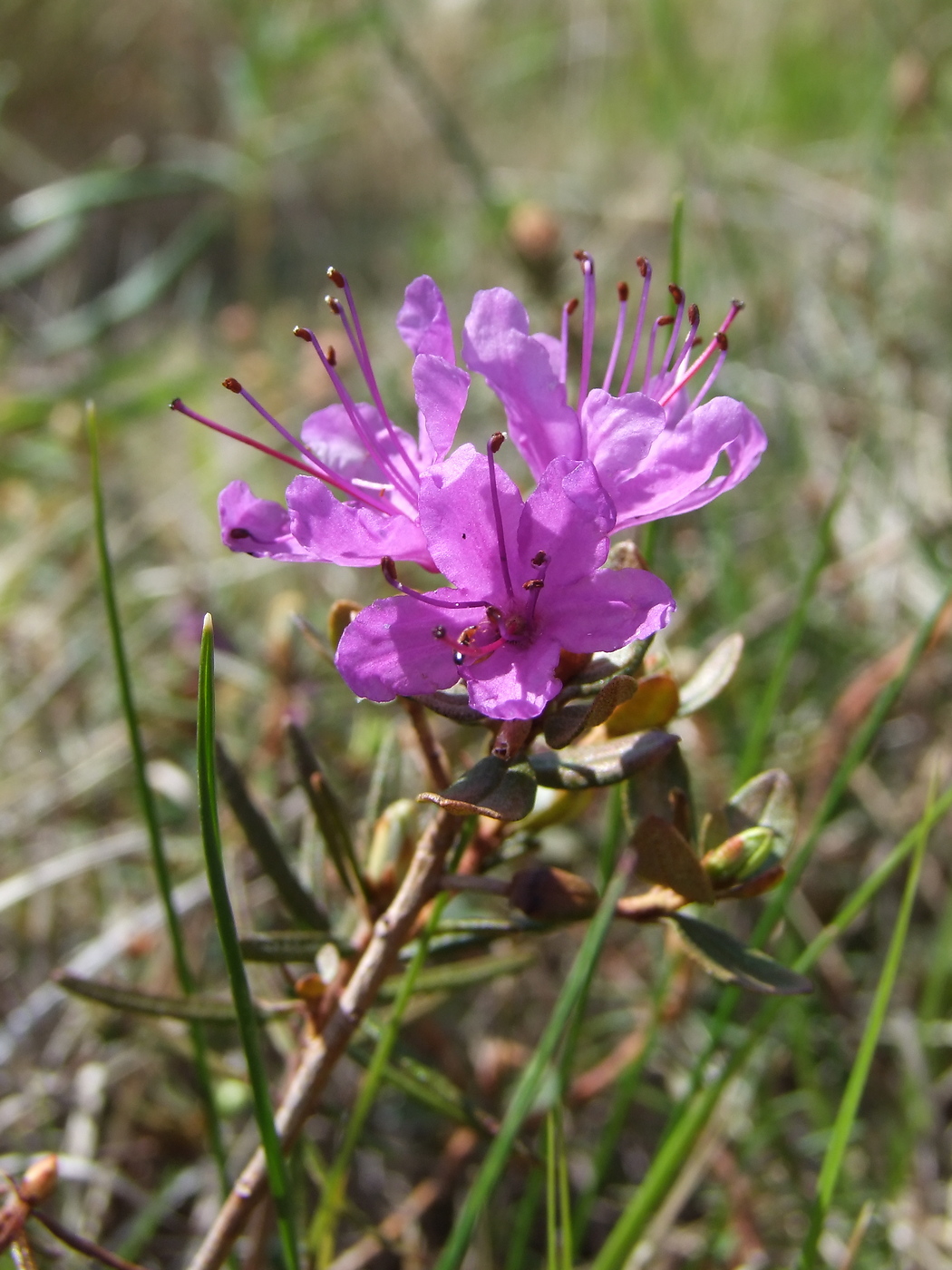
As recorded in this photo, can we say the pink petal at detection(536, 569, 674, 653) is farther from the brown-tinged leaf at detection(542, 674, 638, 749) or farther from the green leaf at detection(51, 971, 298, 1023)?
the green leaf at detection(51, 971, 298, 1023)

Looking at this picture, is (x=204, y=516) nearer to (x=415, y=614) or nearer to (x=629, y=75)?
(x=415, y=614)

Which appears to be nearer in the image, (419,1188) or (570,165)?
(419,1188)

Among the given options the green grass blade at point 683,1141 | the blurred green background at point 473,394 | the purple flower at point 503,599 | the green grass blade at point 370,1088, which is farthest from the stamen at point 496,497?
the green grass blade at point 683,1141

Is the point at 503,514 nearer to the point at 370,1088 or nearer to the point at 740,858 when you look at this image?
the point at 740,858

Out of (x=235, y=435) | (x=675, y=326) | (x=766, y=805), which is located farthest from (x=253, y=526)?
(x=766, y=805)

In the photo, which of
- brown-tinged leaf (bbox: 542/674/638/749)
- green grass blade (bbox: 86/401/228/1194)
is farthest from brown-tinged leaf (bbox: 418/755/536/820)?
green grass blade (bbox: 86/401/228/1194)

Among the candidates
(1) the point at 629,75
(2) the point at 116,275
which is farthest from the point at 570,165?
(2) the point at 116,275

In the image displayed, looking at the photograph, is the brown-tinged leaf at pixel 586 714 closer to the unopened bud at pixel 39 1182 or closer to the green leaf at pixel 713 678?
the green leaf at pixel 713 678
